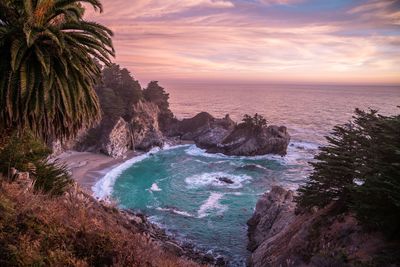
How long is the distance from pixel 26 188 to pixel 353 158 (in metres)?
17.3

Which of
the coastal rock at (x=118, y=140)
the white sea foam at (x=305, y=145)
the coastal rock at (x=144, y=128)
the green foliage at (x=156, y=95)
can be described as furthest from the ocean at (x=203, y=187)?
the green foliage at (x=156, y=95)

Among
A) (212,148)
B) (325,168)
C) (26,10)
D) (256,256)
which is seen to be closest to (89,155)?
(212,148)

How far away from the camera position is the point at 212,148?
6769 centimetres

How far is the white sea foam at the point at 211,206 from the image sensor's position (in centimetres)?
3662

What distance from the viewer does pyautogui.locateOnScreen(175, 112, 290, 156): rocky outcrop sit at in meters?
64.0

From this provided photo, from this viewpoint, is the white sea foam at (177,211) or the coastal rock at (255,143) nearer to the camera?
the white sea foam at (177,211)

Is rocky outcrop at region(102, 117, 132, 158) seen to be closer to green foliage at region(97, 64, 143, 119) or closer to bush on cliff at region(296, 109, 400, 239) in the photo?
green foliage at region(97, 64, 143, 119)

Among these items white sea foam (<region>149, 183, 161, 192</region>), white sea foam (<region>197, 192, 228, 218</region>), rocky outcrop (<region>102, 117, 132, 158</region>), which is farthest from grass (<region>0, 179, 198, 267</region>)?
rocky outcrop (<region>102, 117, 132, 158</region>)

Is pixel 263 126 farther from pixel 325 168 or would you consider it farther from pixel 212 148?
pixel 325 168

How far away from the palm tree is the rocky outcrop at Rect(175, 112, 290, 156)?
5417 cm

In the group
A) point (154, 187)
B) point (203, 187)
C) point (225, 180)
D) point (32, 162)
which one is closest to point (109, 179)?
point (154, 187)

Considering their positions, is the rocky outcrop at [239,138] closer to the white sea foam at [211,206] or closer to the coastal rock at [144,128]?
the coastal rock at [144,128]

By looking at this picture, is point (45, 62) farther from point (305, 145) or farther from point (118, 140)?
point (305, 145)

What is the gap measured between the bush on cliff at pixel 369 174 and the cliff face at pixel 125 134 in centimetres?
4499
